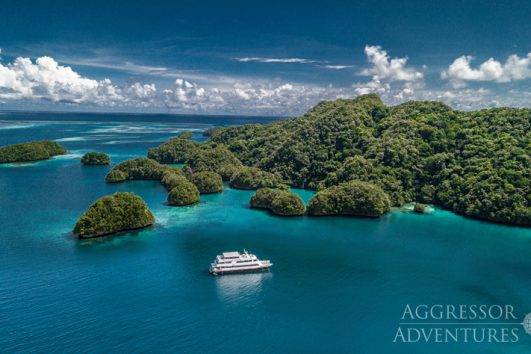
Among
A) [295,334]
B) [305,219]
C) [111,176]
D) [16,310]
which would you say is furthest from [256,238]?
[111,176]

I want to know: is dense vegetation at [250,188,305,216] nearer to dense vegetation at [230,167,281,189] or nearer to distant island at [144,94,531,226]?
distant island at [144,94,531,226]

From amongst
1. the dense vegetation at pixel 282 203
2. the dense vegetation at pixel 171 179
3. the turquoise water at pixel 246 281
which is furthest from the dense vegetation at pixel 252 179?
the turquoise water at pixel 246 281

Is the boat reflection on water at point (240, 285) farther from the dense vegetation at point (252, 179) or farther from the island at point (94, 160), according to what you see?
the island at point (94, 160)

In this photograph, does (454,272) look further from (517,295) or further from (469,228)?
(469,228)

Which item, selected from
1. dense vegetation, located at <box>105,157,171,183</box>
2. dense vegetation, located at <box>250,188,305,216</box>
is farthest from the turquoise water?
dense vegetation, located at <box>105,157,171,183</box>

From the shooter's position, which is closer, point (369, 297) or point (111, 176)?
point (369, 297)

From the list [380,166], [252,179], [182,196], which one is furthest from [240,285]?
[380,166]

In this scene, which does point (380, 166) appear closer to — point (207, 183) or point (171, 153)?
point (207, 183)
